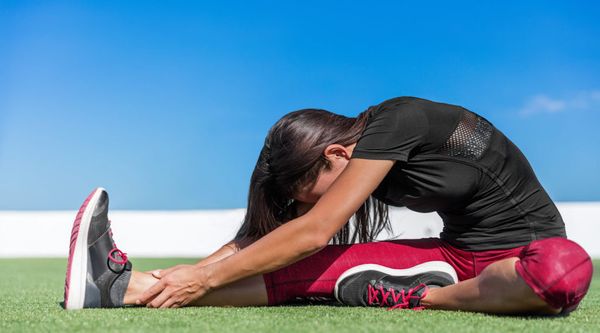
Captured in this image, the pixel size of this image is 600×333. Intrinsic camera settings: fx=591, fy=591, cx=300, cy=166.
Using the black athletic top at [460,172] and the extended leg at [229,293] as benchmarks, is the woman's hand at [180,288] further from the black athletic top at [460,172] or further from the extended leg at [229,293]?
the black athletic top at [460,172]

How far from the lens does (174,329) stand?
139 cm

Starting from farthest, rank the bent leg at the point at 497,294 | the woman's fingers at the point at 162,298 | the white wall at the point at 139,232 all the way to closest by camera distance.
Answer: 1. the white wall at the point at 139,232
2. the woman's fingers at the point at 162,298
3. the bent leg at the point at 497,294

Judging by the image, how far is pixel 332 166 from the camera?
1803 mm

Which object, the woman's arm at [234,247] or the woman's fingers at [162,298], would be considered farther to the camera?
the woman's arm at [234,247]

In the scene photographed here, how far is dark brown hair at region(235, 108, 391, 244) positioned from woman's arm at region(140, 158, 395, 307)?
0.52 feet

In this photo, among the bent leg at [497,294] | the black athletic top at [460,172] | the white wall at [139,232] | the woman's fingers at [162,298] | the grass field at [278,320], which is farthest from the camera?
the white wall at [139,232]

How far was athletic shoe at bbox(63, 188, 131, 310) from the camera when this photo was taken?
1.85 meters

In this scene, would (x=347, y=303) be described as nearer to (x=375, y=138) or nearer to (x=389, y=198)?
(x=389, y=198)

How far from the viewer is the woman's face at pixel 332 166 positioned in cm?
179

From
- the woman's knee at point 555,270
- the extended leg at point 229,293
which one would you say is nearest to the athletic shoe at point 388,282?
the extended leg at point 229,293

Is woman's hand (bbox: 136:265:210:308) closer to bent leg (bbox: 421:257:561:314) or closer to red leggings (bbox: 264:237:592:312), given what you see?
red leggings (bbox: 264:237:592:312)

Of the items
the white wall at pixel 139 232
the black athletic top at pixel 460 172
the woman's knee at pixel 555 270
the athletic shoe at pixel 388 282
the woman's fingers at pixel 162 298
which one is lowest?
the white wall at pixel 139 232

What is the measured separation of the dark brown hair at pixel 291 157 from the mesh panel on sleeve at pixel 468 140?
27 centimetres

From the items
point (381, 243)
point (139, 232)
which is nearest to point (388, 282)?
point (381, 243)
